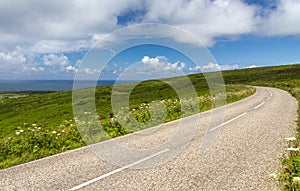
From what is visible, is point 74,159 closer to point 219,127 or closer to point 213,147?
point 213,147

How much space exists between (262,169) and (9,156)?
8.58 meters

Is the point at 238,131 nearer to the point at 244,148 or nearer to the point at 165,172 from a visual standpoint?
the point at 244,148

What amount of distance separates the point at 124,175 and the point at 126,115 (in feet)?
34.4

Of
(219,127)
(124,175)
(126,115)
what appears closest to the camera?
(124,175)

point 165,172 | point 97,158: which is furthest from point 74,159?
point 165,172

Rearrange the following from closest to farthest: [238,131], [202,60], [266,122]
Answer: [202,60] → [238,131] → [266,122]

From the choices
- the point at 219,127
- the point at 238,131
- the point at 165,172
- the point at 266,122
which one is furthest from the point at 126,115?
the point at 165,172

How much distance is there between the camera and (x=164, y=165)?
8.01m

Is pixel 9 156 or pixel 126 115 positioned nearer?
pixel 9 156

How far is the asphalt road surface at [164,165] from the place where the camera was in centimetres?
658

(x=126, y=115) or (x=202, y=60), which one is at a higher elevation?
(x=202, y=60)

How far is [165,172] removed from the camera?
291 inches

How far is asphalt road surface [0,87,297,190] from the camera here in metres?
6.58

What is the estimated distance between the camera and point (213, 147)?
10.1m
